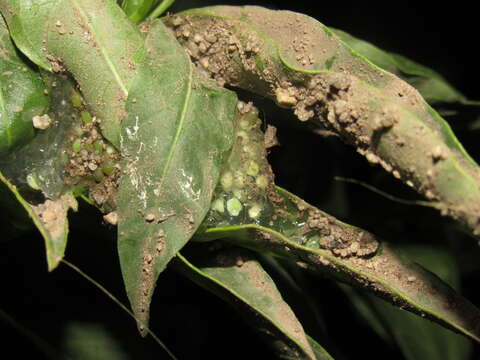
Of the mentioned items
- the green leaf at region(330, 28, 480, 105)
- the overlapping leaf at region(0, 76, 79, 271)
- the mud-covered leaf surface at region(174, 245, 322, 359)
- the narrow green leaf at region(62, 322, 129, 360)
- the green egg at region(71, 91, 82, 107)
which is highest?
the green leaf at region(330, 28, 480, 105)

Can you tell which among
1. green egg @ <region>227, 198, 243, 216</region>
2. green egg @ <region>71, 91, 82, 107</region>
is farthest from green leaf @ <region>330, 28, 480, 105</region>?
green egg @ <region>71, 91, 82, 107</region>

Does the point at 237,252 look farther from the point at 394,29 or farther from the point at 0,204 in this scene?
the point at 394,29

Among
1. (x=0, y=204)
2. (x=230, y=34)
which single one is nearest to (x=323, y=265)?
(x=230, y=34)

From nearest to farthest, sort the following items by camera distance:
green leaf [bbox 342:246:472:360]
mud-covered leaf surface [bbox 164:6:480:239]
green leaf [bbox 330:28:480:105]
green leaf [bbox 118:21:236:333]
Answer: mud-covered leaf surface [bbox 164:6:480:239], green leaf [bbox 118:21:236:333], green leaf [bbox 330:28:480:105], green leaf [bbox 342:246:472:360]

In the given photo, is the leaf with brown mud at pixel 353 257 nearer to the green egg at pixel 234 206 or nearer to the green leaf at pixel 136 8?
the green egg at pixel 234 206

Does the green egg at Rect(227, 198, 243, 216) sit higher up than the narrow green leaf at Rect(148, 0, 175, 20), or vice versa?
the narrow green leaf at Rect(148, 0, 175, 20)

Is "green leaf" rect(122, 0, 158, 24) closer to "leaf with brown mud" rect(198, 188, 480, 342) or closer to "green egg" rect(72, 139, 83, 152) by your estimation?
"green egg" rect(72, 139, 83, 152)
